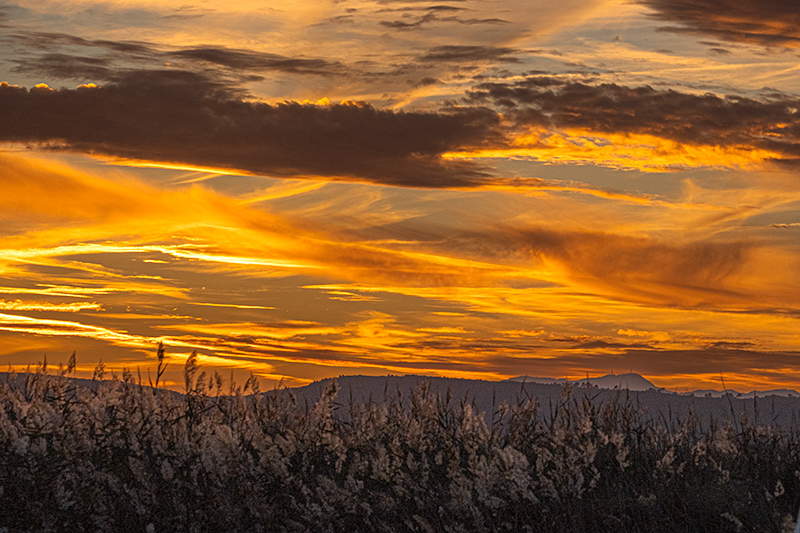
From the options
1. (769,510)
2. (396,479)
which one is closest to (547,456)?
(396,479)

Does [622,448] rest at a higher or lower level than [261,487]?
higher

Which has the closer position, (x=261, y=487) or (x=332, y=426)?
(x=261, y=487)

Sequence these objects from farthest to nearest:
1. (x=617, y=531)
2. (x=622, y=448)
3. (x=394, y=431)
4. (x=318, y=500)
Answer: (x=394, y=431)
(x=622, y=448)
(x=318, y=500)
(x=617, y=531)

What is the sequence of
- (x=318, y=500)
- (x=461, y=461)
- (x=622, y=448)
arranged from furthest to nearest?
(x=461, y=461), (x=622, y=448), (x=318, y=500)

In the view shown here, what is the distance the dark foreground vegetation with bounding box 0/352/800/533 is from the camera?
8.07 metres

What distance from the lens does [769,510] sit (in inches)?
319

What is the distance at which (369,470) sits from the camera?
9.38 meters

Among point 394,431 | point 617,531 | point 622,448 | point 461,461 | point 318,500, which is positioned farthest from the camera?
point 394,431

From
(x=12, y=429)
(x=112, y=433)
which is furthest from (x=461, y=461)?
(x=12, y=429)

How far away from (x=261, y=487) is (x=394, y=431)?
243cm

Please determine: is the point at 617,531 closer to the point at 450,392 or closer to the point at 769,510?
the point at 769,510

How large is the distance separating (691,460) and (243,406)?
555 centimetres

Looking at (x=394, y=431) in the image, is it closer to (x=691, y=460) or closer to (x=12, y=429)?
(x=691, y=460)

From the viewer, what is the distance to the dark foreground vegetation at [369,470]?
8070mm
